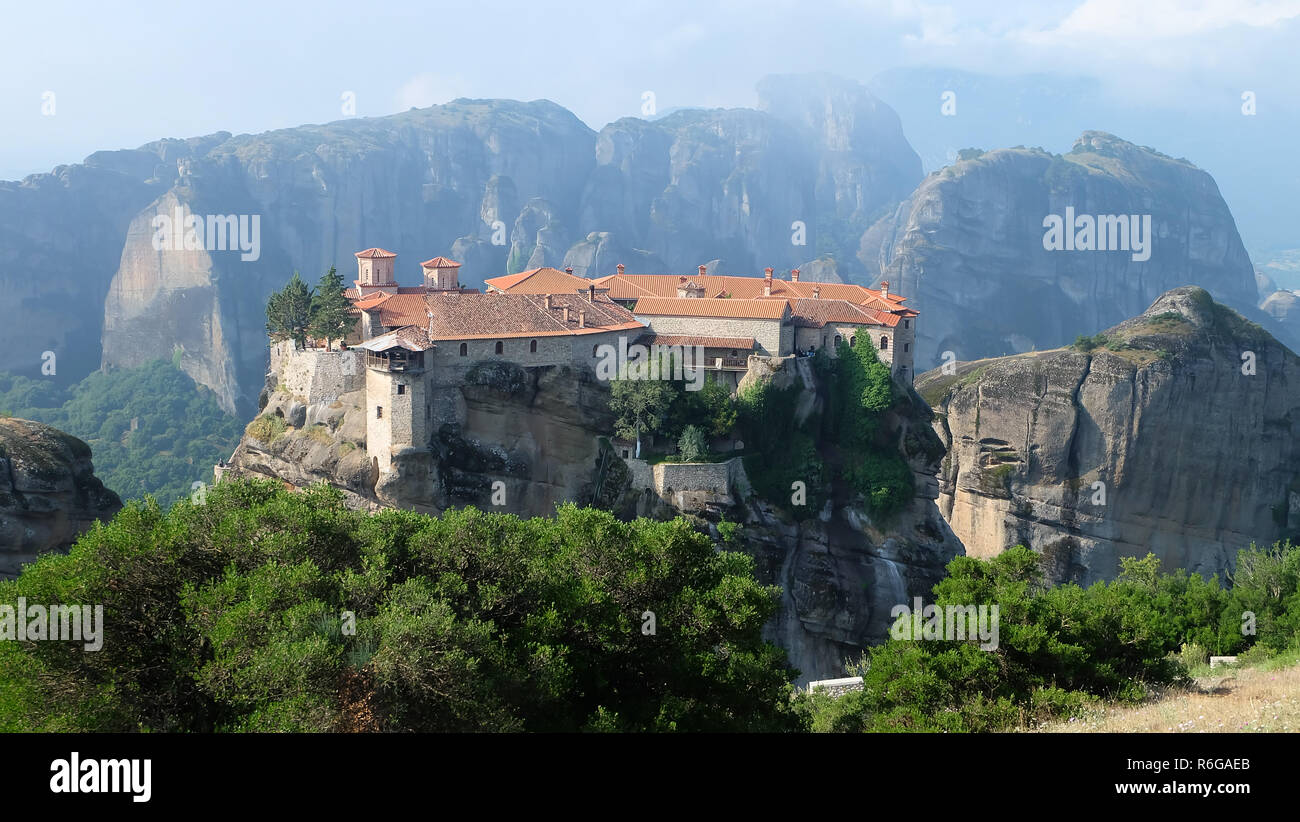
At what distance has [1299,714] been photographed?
18438 mm

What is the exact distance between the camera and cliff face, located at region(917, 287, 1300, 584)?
2694 inches

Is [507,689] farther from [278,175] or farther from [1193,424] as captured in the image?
[278,175]

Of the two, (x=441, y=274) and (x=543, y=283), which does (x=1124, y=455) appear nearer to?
(x=543, y=283)

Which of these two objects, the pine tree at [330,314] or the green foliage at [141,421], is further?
the green foliage at [141,421]

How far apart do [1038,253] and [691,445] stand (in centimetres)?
13221

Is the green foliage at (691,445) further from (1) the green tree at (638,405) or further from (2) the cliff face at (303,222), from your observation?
(2) the cliff face at (303,222)

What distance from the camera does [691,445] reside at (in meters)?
47.1

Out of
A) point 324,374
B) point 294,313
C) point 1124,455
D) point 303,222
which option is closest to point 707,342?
point 324,374

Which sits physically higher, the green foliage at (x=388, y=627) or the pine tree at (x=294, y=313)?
the pine tree at (x=294, y=313)

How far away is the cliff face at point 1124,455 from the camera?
68.4m

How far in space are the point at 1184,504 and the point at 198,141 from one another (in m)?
135

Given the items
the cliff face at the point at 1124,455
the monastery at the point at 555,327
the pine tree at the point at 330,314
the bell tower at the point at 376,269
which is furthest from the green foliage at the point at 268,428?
the cliff face at the point at 1124,455

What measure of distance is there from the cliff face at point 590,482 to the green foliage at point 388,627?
16.6 metres

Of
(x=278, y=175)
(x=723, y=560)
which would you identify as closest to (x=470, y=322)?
(x=723, y=560)
